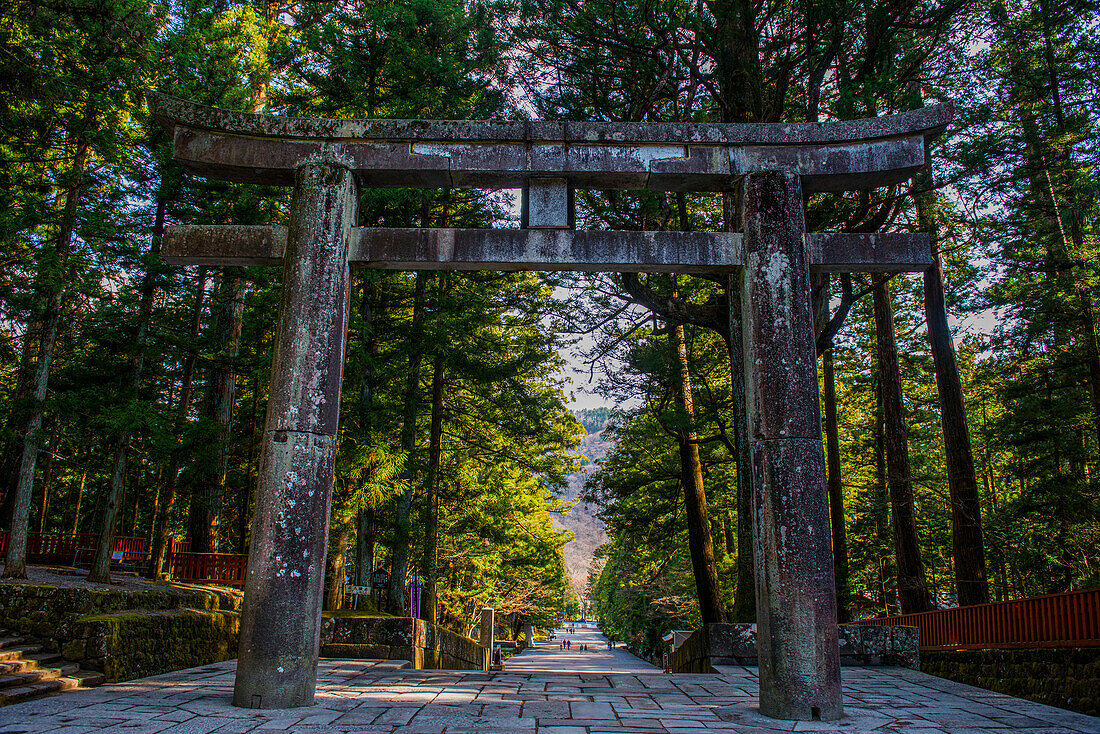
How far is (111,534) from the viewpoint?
1059cm

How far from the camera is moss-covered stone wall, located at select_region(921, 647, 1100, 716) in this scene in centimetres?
624

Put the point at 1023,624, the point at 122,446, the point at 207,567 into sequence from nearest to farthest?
the point at 1023,624
the point at 122,446
the point at 207,567

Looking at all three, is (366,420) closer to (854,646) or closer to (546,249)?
(546,249)

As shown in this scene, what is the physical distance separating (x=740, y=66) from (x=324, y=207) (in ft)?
24.4

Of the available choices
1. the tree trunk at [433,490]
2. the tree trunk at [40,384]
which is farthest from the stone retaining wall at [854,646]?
the tree trunk at [40,384]

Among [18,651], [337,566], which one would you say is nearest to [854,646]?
[337,566]

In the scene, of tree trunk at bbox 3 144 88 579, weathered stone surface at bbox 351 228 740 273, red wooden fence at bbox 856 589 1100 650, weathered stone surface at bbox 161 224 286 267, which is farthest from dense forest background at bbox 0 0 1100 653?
weathered stone surface at bbox 161 224 286 267

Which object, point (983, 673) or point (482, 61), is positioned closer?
point (983, 673)

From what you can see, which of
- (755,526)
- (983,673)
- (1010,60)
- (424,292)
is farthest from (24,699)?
(1010,60)

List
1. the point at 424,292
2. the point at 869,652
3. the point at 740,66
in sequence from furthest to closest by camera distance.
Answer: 1. the point at 424,292
2. the point at 740,66
3. the point at 869,652

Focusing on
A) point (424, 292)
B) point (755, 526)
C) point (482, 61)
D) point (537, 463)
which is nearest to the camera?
point (755, 526)

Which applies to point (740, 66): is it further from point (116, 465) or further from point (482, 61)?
point (116, 465)

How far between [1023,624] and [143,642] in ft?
→ 35.7

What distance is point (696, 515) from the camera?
13695 mm
